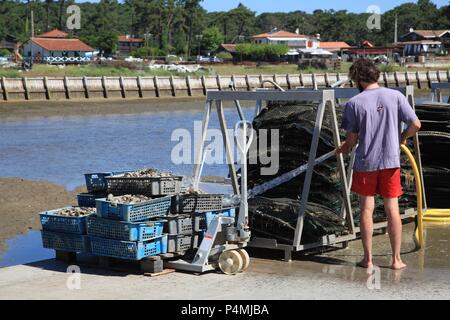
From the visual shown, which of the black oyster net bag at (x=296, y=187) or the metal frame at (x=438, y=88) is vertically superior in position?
the metal frame at (x=438, y=88)

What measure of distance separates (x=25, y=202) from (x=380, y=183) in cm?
822

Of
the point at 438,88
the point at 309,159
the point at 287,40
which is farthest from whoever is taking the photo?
the point at 287,40

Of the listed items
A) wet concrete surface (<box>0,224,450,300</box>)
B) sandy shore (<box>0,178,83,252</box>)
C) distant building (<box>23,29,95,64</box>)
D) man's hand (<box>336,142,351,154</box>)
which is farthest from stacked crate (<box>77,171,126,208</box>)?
distant building (<box>23,29,95,64</box>)

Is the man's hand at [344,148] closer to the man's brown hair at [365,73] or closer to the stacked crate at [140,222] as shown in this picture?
the man's brown hair at [365,73]

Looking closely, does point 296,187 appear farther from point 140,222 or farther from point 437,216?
point 140,222

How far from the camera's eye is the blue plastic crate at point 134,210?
23.2ft

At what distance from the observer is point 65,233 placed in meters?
7.69

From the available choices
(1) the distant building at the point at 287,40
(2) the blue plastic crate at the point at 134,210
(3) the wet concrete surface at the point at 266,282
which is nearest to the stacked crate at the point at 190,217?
(2) the blue plastic crate at the point at 134,210

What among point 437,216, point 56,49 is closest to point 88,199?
point 437,216

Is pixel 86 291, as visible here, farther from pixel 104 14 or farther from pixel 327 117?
pixel 104 14

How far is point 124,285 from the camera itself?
693cm

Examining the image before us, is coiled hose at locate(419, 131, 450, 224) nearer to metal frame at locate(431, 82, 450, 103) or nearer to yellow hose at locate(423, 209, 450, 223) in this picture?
yellow hose at locate(423, 209, 450, 223)

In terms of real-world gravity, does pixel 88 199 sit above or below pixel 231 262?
above

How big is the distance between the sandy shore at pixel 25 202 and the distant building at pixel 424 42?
100583mm
